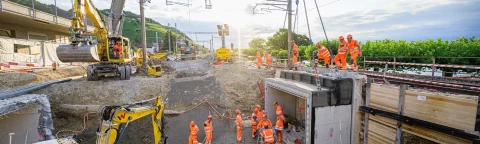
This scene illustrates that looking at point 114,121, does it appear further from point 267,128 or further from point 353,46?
point 353,46

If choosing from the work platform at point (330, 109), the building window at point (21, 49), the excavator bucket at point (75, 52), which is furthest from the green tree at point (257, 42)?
the work platform at point (330, 109)

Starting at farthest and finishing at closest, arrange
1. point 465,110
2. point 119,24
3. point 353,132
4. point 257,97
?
point 119,24
point 257,97
point 353,132
point 465,110

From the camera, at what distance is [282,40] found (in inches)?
2106

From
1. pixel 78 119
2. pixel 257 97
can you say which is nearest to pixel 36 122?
pixel 78 119

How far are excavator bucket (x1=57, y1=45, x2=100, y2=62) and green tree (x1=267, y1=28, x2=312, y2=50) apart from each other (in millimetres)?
43497

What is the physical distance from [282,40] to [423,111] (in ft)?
159

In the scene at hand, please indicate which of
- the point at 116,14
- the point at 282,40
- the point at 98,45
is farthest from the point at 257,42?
the point at 98,45

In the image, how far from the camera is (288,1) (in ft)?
45.9

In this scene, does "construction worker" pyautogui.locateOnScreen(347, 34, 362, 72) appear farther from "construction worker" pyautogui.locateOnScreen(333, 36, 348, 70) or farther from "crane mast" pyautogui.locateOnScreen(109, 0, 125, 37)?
"crane mast" pyautogui.locateOnScreen(109, 0, 125, 37)

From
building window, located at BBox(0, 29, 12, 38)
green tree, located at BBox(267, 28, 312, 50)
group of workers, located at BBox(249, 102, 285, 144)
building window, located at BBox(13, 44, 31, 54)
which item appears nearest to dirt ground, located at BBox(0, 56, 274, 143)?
group of workers, located at BBox(249, 102, 285, 144)

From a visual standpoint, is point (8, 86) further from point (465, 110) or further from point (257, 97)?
point (465, 110)

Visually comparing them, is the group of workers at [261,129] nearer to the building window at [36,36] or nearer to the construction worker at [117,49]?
the construction worker at [117,49]

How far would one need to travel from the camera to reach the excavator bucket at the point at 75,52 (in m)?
12.8

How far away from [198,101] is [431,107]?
36.7ft
